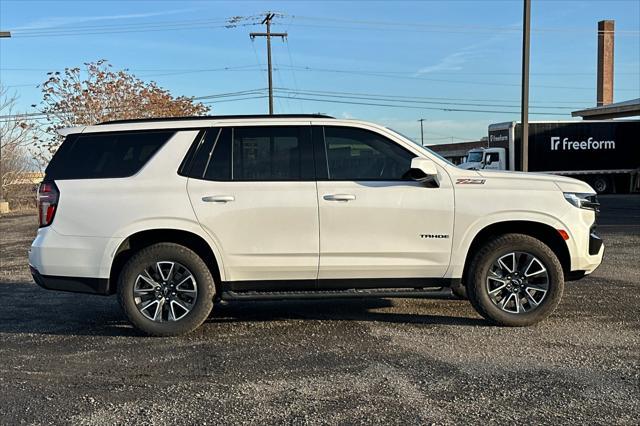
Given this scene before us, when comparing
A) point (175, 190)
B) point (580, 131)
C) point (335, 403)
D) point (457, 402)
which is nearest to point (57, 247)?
point (175, 190)

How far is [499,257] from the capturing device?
5.59 meters

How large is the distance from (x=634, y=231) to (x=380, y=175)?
10.3 m

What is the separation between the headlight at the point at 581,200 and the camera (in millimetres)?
5613

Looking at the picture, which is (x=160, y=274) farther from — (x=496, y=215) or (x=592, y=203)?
(x=592, y=203)

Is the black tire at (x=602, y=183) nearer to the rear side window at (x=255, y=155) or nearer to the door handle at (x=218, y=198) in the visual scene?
the rear side window at (x=255, y=155)

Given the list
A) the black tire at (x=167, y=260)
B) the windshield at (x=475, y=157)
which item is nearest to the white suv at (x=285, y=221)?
the black tire at (x=167, y=260)

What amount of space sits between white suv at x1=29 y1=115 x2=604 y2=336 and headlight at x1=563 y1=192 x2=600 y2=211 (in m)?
0.02

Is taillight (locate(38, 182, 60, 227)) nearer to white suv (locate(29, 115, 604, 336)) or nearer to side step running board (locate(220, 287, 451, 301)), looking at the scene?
white suv (locate(29, 115, 604, 336))

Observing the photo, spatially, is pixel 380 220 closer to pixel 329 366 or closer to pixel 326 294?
pixel 326 294

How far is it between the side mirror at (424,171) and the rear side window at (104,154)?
2365 mm

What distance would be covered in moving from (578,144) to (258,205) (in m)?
27.2

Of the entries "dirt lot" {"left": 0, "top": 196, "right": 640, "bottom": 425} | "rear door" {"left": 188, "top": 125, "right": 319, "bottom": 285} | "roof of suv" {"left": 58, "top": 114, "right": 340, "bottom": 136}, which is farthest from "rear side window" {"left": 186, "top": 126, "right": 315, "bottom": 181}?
"dirt lot" {"left": 0, "top": 196, "right": 640, "bottom": 425}

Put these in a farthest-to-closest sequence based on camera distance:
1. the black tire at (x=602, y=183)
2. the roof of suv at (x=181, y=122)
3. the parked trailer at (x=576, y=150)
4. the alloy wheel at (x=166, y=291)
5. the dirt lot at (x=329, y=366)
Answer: the black tire at (x=602, y=183)
the parked trailer at (x=576, y=150)
the roof of suv at (x=181, y=122)
the alloy wheel at (x=166, y=291)
the dirt lot at (x=329, y=366)

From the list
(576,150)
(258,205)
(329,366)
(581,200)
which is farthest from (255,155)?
(576,150)
